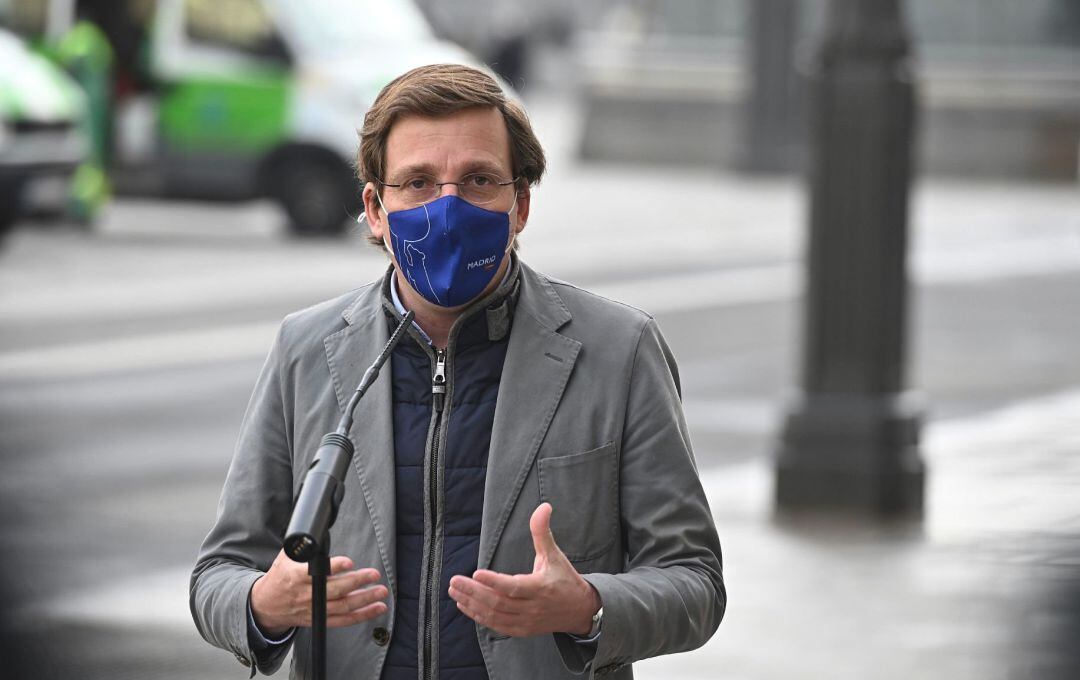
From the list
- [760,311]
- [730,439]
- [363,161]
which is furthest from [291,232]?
[363,161]

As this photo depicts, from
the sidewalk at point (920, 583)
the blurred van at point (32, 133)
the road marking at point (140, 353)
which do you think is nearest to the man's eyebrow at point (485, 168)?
the sidewalk at point (920, 583)

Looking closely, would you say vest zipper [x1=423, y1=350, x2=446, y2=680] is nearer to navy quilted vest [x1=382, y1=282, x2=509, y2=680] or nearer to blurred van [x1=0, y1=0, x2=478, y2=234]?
navy quilted vest [x1=382, y1=282, x2=509, y2=680]

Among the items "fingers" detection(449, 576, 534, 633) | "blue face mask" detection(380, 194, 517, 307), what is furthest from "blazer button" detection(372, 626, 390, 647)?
"blue face mask" detection(380, 194, 517, 307)

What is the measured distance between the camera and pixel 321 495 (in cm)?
244

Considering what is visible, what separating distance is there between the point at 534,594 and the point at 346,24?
1689 cm

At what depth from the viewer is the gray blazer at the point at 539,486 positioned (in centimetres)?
277

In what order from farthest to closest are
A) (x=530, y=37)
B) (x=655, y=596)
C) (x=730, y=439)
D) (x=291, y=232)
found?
(x=530, y=37) → (x=291, y=232) → (x=730, y=439) → (x=655, y=596)

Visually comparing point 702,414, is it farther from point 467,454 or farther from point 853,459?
point 467,454

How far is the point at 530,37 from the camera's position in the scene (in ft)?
167

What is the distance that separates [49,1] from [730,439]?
37.8ft

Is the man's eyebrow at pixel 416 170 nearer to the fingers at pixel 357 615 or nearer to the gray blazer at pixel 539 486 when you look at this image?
the gray blazer at pixel 539 486

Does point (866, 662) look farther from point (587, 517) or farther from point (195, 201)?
point (195, 201)

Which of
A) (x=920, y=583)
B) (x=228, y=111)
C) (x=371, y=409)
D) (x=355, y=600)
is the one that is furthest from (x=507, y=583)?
(x=228, y=111)

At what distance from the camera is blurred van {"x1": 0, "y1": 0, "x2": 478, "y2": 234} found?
18531 millimetres
